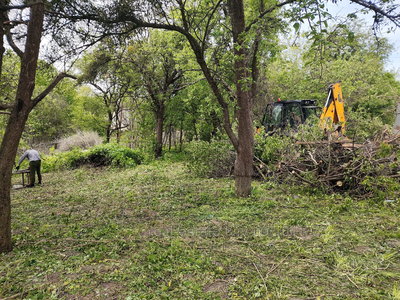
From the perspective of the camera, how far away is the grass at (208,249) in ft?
8.98

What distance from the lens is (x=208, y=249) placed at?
365 centimetres

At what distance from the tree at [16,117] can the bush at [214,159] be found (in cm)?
673

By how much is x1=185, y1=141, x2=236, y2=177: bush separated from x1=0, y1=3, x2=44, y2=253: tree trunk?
6.73 metres

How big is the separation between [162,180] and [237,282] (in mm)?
7067

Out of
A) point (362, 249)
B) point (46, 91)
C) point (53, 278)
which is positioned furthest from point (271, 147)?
point (53, 278)

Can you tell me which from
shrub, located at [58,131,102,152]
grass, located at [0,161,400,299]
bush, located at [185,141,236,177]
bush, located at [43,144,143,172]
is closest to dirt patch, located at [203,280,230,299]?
grass, located at [0,161,400,299]

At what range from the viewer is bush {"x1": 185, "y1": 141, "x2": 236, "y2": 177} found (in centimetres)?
976

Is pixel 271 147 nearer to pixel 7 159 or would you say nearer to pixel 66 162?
pixel 7 159

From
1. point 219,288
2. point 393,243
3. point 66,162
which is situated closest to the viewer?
point 219,288

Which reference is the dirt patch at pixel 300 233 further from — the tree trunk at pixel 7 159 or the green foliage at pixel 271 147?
the tree trunk at pixel 7 159

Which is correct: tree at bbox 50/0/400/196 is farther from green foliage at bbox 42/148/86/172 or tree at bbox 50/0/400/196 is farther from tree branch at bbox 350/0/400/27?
green foliage at bbox 42/148/86/172

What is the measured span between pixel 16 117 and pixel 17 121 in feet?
0.18

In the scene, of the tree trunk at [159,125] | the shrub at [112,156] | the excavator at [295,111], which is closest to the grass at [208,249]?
the excavator at [295,111]

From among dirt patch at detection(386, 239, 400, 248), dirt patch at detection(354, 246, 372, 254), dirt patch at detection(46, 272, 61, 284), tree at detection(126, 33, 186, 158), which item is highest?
tree at detection(126, 33, 186, 158)
